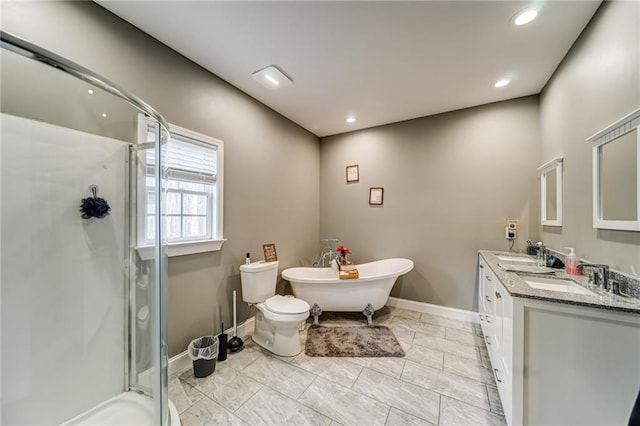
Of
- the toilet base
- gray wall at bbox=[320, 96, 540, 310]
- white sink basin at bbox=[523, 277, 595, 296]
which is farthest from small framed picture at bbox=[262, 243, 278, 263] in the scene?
white sink basin at bbox=[523, 277, 595, 296]

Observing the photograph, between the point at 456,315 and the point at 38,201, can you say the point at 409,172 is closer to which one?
the point at 456,315

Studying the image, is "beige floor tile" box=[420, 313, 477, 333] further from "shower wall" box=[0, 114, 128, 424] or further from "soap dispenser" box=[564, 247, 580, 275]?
"shower wall" box=[0, 114, 128, 424]

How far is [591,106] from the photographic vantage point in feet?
5.29

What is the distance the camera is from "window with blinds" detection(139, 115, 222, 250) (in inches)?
78.9

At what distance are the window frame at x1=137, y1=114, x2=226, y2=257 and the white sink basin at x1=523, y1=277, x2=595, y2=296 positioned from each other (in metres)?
2.50

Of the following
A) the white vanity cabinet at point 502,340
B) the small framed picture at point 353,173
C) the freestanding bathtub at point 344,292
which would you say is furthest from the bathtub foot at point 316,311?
the small framed picture at point 353,173

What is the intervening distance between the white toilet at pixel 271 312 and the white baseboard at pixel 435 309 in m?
1.65

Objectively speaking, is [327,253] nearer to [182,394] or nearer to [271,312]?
[271,312]

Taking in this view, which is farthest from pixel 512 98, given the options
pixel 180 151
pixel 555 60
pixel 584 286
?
pixel 180 151

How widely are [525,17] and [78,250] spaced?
3.32m

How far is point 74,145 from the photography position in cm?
138

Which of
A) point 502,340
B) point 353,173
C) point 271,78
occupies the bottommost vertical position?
point 502,340

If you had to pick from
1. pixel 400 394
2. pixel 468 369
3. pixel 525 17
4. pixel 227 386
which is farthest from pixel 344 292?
pixel 525 17

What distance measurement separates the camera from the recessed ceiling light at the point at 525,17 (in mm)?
1549
